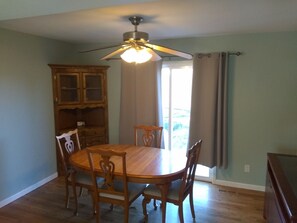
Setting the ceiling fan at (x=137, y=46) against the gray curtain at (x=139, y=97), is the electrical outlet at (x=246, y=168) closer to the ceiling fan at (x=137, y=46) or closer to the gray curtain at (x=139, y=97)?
the gray curtain at (x=139, y=97)

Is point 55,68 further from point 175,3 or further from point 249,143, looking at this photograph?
point 249,143

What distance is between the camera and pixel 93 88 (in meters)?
4.28

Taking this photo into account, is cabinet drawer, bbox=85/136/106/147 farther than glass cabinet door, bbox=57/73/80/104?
Yes

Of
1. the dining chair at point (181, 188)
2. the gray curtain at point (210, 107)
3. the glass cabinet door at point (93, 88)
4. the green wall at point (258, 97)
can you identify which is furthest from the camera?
the glass cabinet door at point (93, 88)

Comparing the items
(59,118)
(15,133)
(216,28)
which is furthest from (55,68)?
(216,28)

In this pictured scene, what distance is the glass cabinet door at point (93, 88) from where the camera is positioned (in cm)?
418

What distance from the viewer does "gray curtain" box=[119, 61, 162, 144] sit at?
395 cm

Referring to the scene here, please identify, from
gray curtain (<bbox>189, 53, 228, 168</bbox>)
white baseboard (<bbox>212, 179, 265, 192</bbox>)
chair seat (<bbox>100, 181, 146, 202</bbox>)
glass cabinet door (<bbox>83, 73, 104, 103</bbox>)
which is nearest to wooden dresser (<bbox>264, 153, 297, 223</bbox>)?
gray curtain (<bbox>189, 53, 228, 168</bbox>)

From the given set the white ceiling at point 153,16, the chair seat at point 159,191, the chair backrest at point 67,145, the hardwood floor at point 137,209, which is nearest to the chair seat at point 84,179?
the chair backrest at point 67,145

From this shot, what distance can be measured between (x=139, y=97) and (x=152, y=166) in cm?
170

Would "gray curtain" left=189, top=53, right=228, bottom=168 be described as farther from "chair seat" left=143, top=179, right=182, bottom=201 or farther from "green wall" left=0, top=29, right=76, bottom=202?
"green wall" left=0, top=29, right=76, bottom=202

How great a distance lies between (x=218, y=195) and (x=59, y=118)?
9.17 feet

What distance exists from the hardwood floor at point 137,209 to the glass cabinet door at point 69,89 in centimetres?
144

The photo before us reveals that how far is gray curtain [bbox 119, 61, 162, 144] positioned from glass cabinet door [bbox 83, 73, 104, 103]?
41 centimetres
